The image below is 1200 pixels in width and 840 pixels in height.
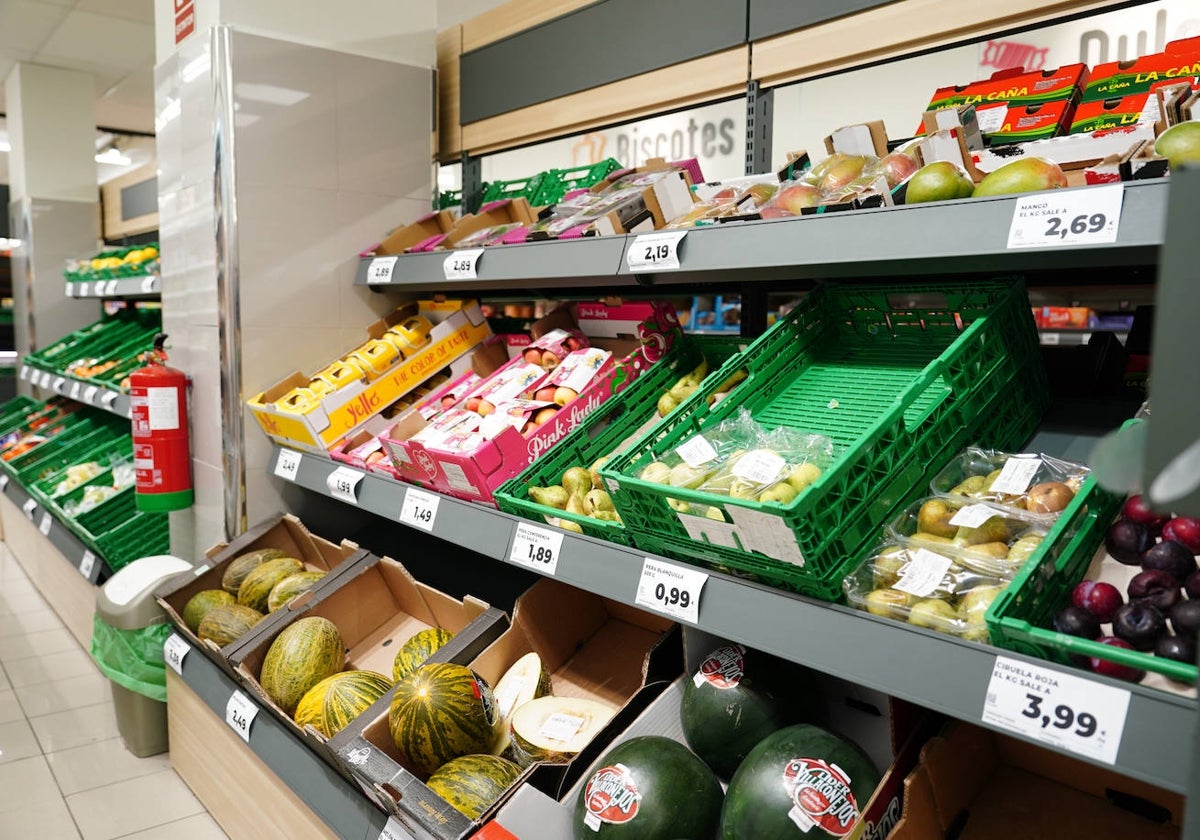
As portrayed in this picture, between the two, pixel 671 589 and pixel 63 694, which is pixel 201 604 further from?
pixel 671 589

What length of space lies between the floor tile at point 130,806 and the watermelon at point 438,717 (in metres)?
1.25

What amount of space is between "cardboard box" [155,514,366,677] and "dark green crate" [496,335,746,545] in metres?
0.90

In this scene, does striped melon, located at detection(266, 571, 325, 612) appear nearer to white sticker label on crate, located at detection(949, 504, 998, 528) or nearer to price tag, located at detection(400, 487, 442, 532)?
price tag, located at detection(400, 487, 442, 532)

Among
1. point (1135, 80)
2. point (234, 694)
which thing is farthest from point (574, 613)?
point (1135, 80)

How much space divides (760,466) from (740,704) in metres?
0.41

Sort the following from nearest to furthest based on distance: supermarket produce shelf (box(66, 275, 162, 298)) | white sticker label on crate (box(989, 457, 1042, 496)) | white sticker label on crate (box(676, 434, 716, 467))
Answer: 1. white sticker label on crate (box(989, 457, 1042, 496))
2. white sticker label on crate (box(676, 434, 716, 467))
3. supermarket produce shelf (box(66, 275, 162, 298))

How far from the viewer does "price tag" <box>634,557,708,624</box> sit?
50.8 inches

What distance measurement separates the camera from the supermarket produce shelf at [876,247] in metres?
1.07

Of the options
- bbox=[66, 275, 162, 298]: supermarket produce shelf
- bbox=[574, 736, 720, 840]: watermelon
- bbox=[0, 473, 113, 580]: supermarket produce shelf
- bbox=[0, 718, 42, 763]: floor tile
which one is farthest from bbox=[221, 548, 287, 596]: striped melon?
bbox=[574, 736, 720, 840]: watermelon

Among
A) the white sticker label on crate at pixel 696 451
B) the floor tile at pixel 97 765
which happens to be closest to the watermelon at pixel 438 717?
the white sticker label on crate at pixel 696 451

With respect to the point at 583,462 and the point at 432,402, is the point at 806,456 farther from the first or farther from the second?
the point at 432,402

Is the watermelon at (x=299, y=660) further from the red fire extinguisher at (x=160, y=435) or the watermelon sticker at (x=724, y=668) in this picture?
the red fire extinguisher at (x=160, y=435)

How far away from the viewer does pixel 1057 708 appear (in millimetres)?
905

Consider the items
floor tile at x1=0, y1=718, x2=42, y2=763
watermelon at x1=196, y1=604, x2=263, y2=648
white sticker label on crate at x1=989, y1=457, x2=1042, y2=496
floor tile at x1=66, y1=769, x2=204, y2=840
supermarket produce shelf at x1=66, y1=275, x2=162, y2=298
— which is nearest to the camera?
white sticker label on crate at x1=989, y1=457, x2=1042, y2=496
